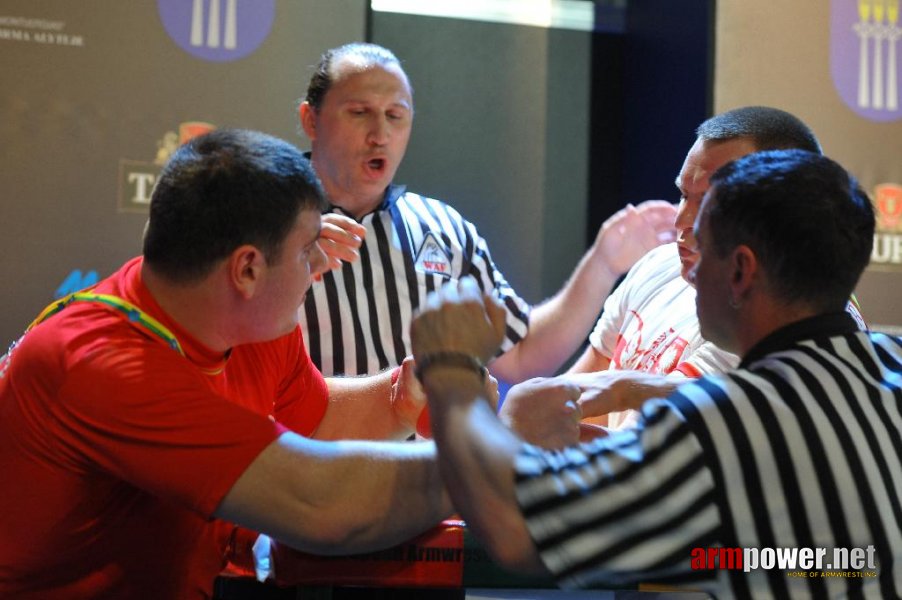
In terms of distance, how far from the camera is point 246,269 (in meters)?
1.60

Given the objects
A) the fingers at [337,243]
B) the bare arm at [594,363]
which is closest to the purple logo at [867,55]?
the bare arm at [594,363]

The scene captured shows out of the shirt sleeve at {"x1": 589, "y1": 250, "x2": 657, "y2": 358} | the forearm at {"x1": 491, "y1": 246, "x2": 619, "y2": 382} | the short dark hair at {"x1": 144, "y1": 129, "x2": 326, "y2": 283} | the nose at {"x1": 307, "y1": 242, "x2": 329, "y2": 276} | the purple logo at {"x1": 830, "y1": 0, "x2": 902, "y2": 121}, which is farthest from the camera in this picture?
the purple logo at {"x1": 830, "y1": 0, "x2": 902, "y2": 121}

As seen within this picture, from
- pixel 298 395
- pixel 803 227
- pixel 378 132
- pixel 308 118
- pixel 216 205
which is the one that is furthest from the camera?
pixel 308 118

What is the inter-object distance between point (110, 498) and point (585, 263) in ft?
5.55

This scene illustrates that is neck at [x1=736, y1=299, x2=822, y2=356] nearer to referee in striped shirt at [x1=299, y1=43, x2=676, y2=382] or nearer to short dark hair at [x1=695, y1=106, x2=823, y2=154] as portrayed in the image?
short dark hair at [x1=695, y1=106, x2=823, y2=154]

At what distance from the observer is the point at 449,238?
2.97m

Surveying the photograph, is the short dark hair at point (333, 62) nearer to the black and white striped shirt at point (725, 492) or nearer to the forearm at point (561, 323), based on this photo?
the forearm at point (561, 323)

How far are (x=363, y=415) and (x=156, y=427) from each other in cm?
70

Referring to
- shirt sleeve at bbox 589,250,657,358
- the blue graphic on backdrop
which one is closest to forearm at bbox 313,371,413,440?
shirt sleeve at bbox 589,250,657,358

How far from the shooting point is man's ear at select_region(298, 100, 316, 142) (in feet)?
9.73

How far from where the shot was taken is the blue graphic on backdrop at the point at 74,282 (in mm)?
3008

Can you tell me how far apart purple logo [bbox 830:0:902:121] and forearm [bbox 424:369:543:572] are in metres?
2.81

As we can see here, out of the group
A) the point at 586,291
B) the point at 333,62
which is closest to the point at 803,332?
the point at 586,291

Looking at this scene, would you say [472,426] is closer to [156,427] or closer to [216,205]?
[156,427]
